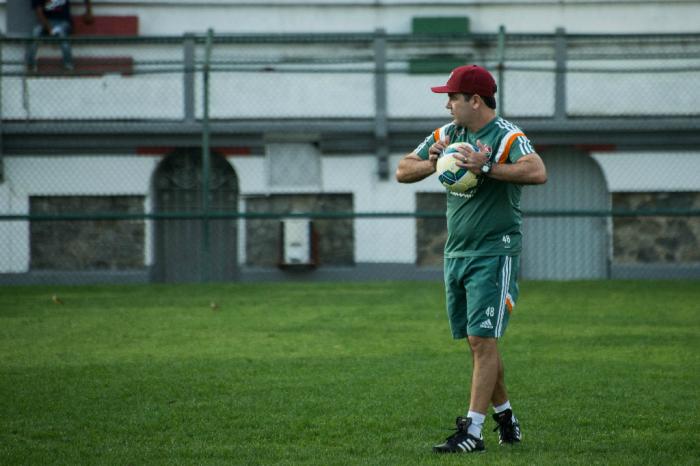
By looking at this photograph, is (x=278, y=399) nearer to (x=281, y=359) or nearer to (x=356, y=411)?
(x=356, y=411)

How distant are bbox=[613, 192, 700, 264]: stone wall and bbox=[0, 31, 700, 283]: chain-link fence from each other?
0.03 metres

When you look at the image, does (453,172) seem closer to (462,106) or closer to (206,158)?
(462,106)

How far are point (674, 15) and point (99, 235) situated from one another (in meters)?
10.7

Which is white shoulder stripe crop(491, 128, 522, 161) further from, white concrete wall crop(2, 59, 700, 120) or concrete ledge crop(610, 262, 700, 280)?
concrete ledge crop(610, 262, 700, 280)

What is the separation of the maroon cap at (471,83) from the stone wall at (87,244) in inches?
599

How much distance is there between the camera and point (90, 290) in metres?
18.9

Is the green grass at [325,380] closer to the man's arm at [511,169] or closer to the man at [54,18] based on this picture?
the man's arm at [511,169]

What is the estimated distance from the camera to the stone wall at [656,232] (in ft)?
71.5

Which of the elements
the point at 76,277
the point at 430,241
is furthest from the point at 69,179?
the point at 430,241

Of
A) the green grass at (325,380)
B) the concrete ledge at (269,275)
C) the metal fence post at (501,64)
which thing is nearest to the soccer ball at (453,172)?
the green grass at (325,380)

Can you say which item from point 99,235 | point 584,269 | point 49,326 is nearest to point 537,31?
point 584,269

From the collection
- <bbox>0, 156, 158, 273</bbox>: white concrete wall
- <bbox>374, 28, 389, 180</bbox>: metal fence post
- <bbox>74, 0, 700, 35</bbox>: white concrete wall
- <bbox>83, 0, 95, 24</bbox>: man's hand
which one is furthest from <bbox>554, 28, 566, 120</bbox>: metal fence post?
<bbox>83, 0, 95, 24</bbox>: man's hand

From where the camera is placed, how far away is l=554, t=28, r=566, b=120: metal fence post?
21.3m

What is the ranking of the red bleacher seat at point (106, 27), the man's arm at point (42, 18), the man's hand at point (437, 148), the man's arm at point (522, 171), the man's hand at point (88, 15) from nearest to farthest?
the man's arm at point (522, 171)
the man's hand at point (437, 148)
the man's arm at point (42, 18)
the man's hand at point (88, 15)
the red bleacher seat at point (106, 27)
